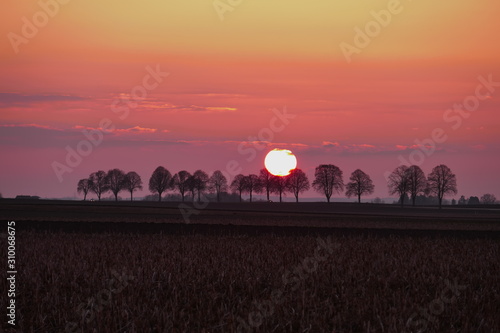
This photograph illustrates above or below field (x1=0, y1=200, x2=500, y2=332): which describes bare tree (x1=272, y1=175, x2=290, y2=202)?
above

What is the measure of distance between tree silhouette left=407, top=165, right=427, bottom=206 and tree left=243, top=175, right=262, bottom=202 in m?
47.5

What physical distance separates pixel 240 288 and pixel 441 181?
153 meters

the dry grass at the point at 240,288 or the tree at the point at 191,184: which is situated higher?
the tree at the point at 191,184

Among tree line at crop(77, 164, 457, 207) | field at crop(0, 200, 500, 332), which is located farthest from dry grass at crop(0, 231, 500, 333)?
tree line at crop(77, 164, 457, 207)

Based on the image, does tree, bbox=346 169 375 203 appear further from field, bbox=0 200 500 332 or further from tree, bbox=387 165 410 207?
field, bbox=0 200 500 332

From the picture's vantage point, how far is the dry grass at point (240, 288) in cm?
1442

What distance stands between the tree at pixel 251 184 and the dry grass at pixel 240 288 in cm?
15792

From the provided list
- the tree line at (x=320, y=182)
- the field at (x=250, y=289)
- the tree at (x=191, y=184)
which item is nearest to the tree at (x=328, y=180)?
the tree line at (x=320, y=182)

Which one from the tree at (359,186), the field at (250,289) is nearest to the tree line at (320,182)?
the tree at (359,186)

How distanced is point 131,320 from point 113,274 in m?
5.27

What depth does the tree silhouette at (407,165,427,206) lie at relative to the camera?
15962 centimetres

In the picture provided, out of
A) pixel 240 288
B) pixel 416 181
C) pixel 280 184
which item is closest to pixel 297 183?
pixel 280 184

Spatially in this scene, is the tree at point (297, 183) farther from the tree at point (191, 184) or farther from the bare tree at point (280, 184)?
the tree at point (191, 184)

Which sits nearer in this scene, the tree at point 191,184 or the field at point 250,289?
the field at point 250,289
